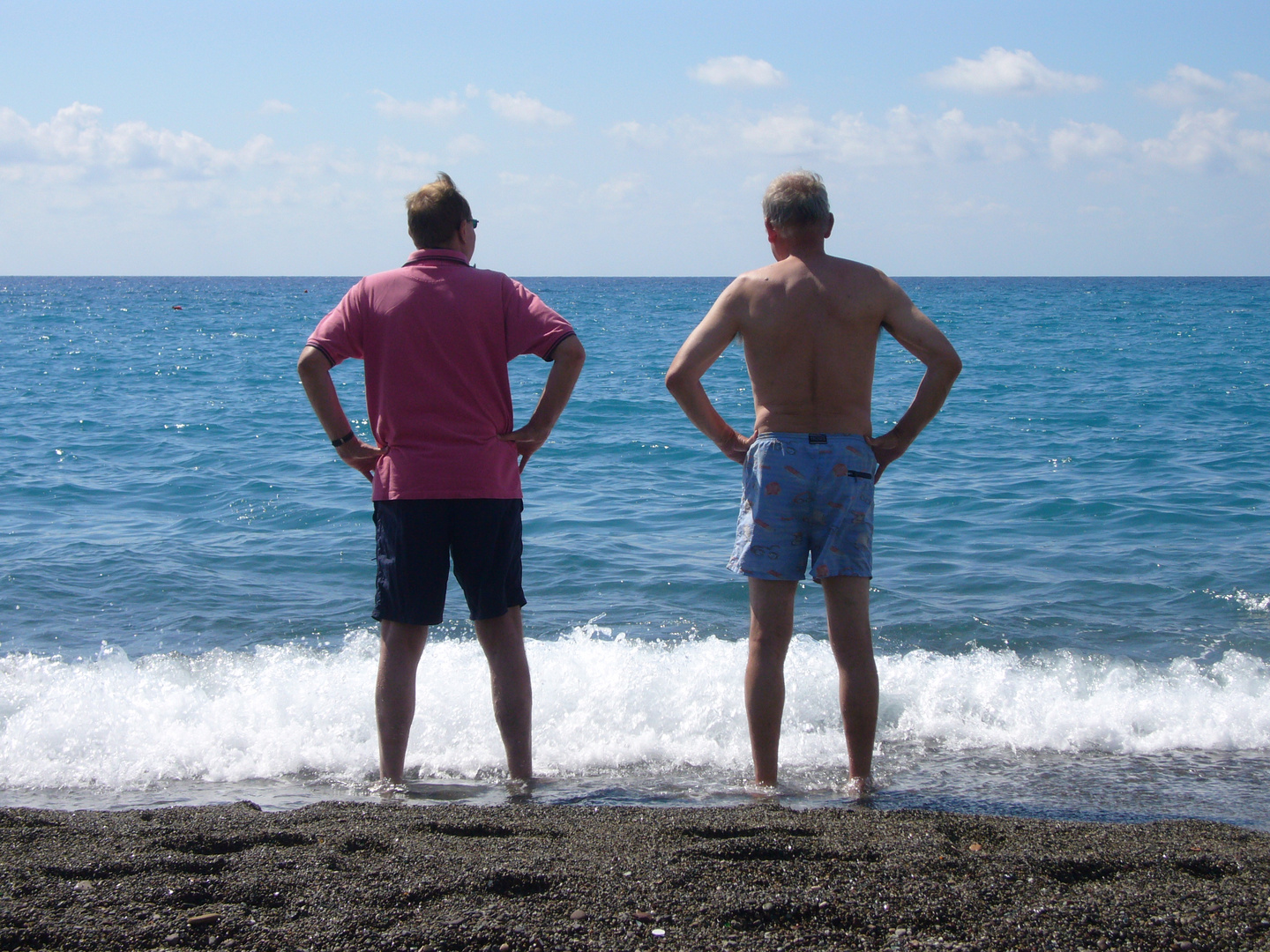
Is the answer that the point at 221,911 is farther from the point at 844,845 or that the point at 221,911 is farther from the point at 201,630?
the point at 201,630

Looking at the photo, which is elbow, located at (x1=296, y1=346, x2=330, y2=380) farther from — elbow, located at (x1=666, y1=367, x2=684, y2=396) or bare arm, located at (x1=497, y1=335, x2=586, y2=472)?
elbow, located at (x1=666, y1=367, x2=684, y2=396)

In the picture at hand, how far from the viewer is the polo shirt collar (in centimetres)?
334

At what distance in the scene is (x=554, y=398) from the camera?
332cm

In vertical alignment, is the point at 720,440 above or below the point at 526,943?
above

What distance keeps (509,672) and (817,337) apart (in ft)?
4.85

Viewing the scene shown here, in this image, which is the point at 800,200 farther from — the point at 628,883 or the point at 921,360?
the point at 628,883

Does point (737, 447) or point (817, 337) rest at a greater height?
point (817, 337)

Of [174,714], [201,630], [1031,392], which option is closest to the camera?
[174,714]

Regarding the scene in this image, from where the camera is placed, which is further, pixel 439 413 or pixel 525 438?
pixel 525 438

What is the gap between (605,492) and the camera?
986 centimetres

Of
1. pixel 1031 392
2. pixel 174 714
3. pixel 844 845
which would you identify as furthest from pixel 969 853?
pixel 1031 392

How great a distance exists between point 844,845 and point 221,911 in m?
1.48

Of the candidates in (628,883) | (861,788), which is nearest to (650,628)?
(861,788)

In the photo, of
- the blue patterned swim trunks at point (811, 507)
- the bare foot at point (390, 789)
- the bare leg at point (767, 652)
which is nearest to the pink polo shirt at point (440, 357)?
the blue patterned swim trunks at point (811, 507)
